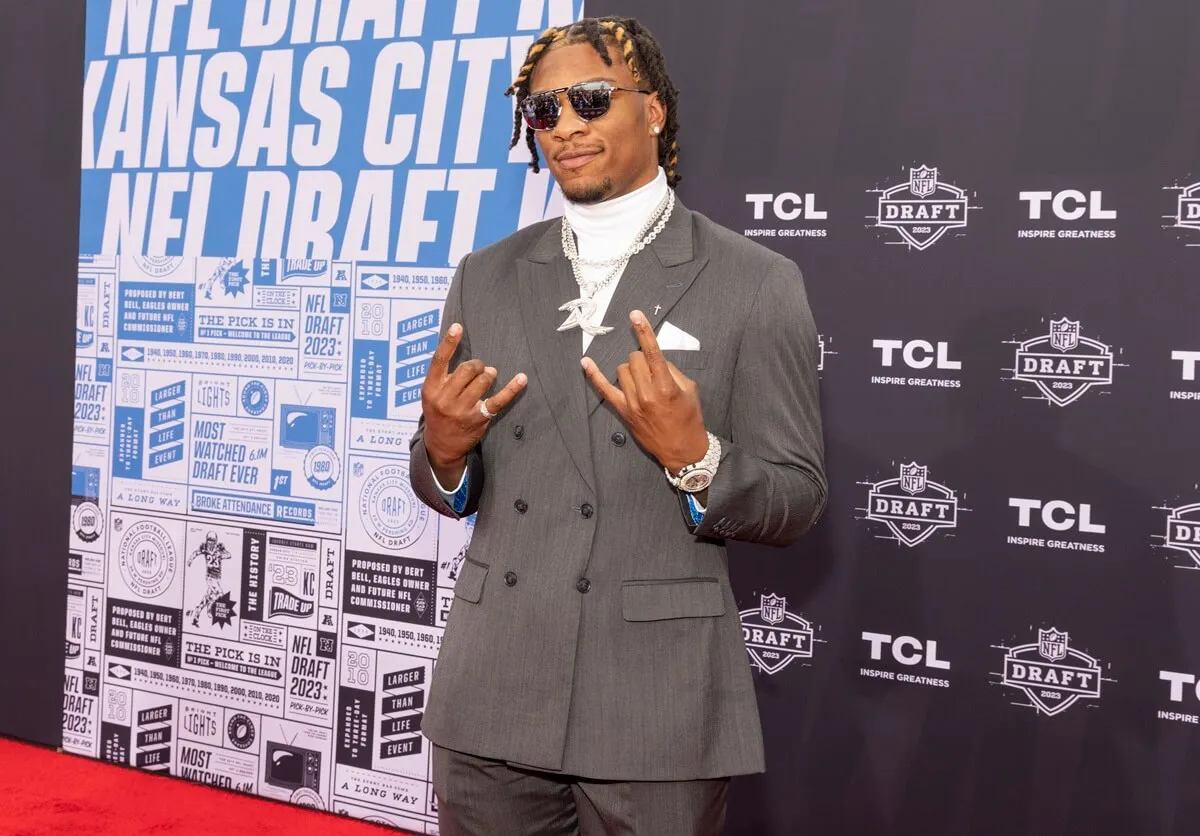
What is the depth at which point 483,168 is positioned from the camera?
3.57 m

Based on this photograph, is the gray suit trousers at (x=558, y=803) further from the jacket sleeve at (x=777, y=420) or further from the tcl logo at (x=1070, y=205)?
the tcl logo at (x=1070, y=205)

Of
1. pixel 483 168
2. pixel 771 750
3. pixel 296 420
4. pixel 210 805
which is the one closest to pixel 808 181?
pixel 483 168

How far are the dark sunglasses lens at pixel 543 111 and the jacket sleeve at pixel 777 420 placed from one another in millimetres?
432

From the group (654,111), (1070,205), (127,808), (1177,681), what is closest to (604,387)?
(654,111)

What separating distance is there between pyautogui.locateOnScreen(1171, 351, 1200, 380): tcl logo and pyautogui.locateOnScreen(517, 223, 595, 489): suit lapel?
5.22 feet

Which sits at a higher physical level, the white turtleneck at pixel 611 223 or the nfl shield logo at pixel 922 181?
the nfl shield logo at pixel 922 181

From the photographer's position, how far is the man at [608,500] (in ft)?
5.84

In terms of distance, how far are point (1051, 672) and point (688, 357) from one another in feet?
5.23

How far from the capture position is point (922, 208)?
301cm

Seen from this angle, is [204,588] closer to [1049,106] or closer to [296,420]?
[296,420]

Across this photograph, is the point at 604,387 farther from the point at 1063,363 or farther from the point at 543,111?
the point at 1063,363

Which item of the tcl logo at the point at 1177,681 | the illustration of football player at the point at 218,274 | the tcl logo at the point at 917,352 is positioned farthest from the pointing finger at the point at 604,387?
the illustration of football player at the point at 218,274

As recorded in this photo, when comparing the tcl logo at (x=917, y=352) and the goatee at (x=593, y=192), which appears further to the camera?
the tcl logo at (x=917, y=352)

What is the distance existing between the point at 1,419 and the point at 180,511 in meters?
0.87
